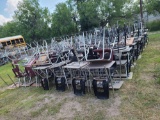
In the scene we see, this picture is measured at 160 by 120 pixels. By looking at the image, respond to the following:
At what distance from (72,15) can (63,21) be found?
137cm

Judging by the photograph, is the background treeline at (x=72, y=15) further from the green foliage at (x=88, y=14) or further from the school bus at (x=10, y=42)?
the school bus at (x=10, y=42)

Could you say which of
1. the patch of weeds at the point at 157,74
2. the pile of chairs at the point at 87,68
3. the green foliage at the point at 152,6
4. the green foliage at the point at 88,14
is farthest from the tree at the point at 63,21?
the patch of weeds at the point at 157,74

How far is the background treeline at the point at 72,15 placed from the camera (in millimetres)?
17172

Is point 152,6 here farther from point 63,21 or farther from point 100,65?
point 100,65

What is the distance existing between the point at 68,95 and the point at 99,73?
3.32 feet

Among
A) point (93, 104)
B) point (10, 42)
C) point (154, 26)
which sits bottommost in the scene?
point (93, 104)

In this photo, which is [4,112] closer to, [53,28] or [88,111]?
[88,111]

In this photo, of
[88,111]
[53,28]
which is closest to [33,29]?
[53,28]

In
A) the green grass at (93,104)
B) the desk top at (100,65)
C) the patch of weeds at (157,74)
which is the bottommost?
the green grass at (93,104)

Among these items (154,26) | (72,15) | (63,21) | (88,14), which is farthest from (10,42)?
(154,26)

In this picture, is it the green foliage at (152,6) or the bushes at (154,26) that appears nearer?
the green foliage at (152,6)

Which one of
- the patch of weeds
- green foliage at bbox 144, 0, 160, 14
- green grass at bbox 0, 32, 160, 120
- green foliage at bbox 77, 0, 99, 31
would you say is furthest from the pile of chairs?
green foliage at bbox 144, 0, 160, 14

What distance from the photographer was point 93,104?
3.43 meters

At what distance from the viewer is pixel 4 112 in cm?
386
